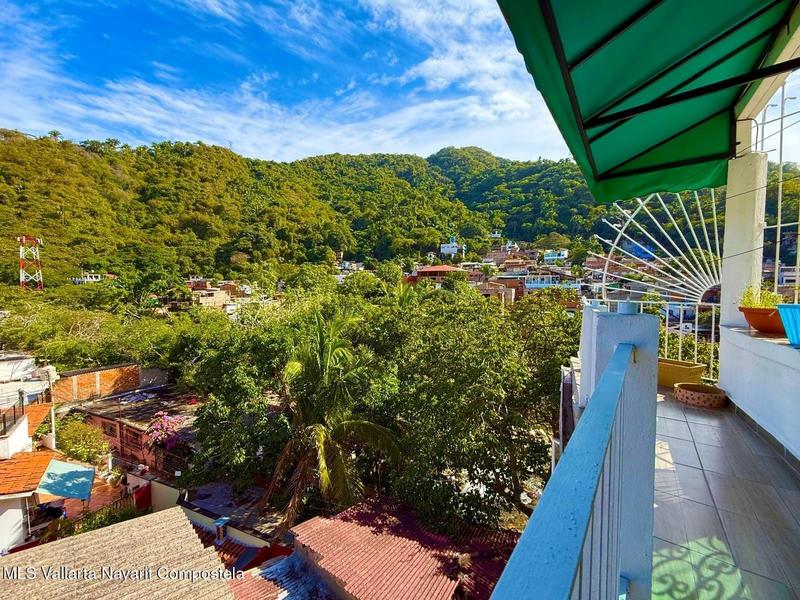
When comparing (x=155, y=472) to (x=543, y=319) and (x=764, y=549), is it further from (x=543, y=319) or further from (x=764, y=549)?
(x=764, y=549)

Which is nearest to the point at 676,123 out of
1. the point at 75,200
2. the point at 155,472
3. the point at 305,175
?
the point at 155,472

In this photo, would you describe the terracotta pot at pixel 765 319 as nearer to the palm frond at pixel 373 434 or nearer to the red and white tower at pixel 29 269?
the palm frond at pixel 373 434

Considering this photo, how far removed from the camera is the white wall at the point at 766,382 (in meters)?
2.18

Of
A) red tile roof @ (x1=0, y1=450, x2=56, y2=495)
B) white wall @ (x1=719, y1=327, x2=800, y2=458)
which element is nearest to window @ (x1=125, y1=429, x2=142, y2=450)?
red tile roof @ (x1=0, y1=450, x2=56, y2=495)

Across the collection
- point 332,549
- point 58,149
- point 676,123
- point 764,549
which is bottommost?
point 332,549

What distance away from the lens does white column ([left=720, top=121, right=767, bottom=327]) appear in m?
3.25

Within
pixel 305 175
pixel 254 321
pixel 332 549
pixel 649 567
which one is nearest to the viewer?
pixel 649 567

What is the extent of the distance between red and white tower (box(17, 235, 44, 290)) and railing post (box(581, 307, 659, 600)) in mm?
37398

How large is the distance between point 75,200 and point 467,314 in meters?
48.0

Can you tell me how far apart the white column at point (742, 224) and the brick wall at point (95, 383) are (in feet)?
65.1

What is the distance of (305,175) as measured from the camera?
6981 cm

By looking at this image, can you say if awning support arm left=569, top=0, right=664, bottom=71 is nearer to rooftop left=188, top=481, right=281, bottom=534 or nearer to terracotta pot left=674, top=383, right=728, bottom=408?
terracotta pot left=674, top=383, right=728, bottom=408

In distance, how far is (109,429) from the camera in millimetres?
13586

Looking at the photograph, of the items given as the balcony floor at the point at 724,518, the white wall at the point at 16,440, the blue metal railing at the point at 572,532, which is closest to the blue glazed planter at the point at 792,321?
the balcony floor at the point at 724,518
